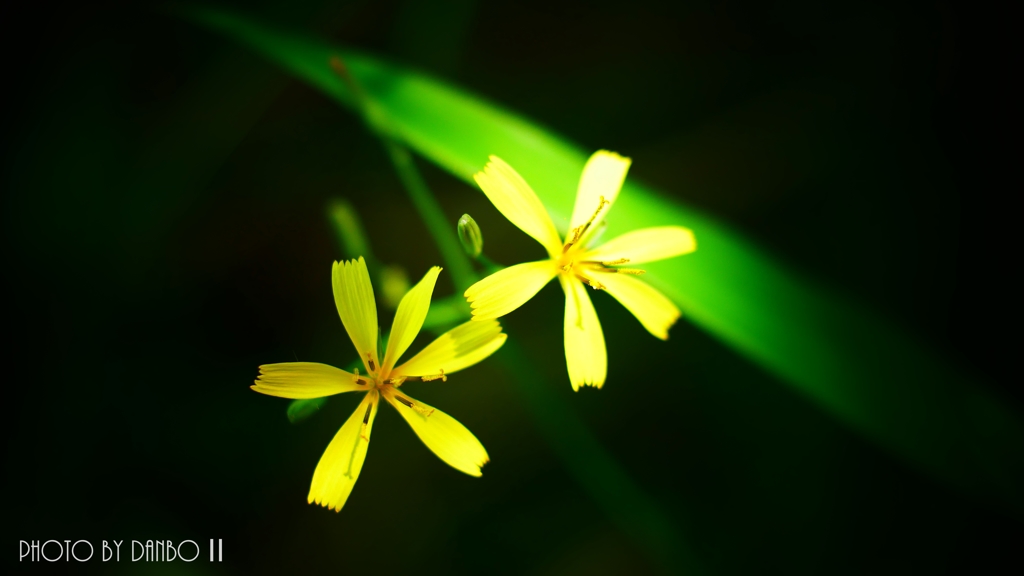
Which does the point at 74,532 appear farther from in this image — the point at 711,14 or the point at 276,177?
the point at 711,14

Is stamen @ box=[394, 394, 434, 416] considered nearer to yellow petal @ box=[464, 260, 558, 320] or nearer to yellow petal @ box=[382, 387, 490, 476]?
yellow petal @ box=[382, 387, 490, 476]

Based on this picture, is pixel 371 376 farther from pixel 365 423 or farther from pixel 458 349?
pixel 458 349

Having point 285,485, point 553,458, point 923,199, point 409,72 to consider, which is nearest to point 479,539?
point 553,458

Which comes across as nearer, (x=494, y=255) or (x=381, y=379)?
(x=381, y=379)

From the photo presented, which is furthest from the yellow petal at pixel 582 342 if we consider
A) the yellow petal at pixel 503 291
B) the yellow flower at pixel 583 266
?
the yellow petal at pixel 503 291

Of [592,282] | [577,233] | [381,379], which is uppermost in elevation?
[577,233]

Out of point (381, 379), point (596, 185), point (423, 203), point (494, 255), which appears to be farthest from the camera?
point (494, 255)

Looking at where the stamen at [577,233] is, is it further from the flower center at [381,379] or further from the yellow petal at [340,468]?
the yellow petal at [340,468]

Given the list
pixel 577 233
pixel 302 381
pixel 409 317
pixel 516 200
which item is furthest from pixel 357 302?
pixel 577 233

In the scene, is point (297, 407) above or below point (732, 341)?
below
